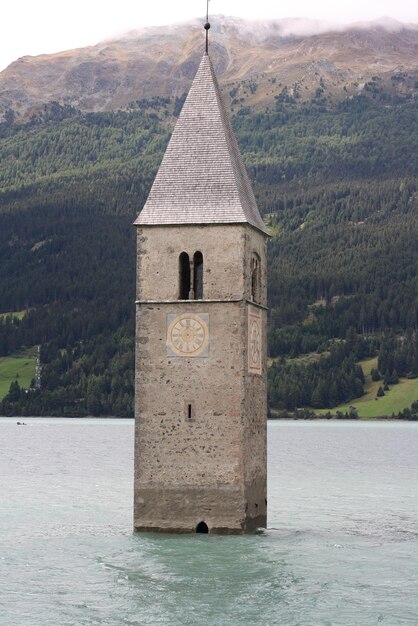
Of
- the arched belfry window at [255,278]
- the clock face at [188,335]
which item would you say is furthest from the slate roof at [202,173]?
the clock face at [188,335]

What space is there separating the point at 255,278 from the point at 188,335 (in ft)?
16.5

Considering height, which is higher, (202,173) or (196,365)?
(202,173)

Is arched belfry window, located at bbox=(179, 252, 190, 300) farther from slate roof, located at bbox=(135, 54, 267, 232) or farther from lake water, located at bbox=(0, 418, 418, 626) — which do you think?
lake water, located at bbox=(0, 418, 418, 626)

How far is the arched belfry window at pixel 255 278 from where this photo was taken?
54.8m

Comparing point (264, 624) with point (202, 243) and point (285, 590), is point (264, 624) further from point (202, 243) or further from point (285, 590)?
point (202, 243)

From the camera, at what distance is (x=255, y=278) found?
55.2 meters

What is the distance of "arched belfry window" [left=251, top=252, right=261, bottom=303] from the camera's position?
54.8 metres

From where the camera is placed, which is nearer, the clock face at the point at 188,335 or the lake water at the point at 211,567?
the lake water at the point at 211,567

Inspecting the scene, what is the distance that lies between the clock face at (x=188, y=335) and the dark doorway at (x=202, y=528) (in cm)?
665

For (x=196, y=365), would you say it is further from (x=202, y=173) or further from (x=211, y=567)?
(x=211, y=567)

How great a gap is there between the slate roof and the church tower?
7cm

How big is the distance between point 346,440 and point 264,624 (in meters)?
162

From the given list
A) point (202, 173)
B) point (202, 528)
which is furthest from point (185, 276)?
point (202, 528)

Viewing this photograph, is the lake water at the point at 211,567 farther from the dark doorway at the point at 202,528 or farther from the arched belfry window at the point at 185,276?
the arched belfry window at the point at 185,276
